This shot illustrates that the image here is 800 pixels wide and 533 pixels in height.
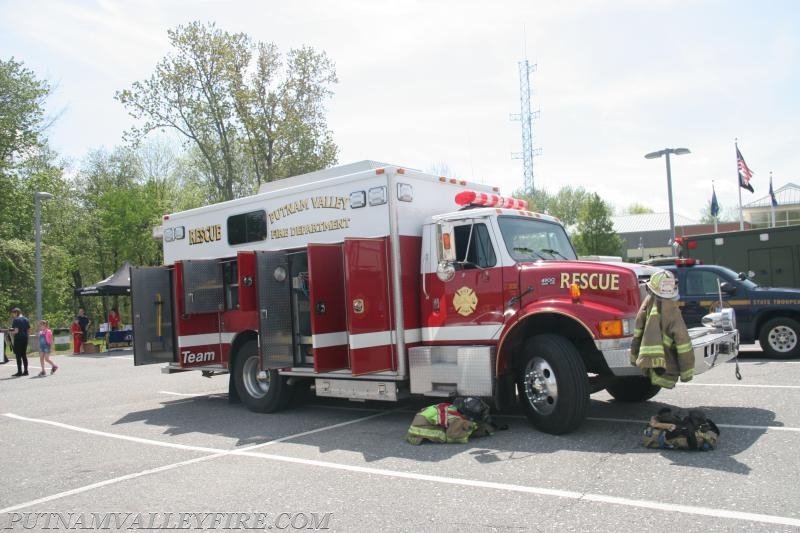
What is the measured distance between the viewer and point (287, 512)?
4988 mm

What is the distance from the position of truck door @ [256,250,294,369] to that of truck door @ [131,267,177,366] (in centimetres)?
282

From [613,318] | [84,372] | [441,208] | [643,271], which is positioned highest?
[441,208]

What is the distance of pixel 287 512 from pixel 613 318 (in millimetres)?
3645

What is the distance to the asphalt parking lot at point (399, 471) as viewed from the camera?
15.3ft

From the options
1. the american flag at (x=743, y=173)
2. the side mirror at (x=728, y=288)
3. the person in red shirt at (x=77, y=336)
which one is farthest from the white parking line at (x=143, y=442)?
the american flag at (x=743, y=173)

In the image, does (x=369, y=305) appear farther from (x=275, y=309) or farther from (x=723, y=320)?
(x=723, y=320)

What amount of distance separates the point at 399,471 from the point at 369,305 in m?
2.41

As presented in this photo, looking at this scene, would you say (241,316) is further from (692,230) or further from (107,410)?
(692,230)

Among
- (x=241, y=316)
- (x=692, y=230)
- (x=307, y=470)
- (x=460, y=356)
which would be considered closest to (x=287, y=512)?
(x=307, y=470)

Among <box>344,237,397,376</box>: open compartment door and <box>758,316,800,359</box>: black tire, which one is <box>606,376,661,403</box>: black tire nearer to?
<box>344,237,397,376</box>: open compartment door

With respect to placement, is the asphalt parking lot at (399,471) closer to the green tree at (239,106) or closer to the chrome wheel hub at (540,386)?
the chrome wheel hub at (540,386)

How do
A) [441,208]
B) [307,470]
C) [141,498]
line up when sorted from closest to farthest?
[141,498] → [307,470] → [441,208]

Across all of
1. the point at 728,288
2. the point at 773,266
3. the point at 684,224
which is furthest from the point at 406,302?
the point at 684,224

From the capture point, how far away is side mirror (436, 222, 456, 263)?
739 cm
